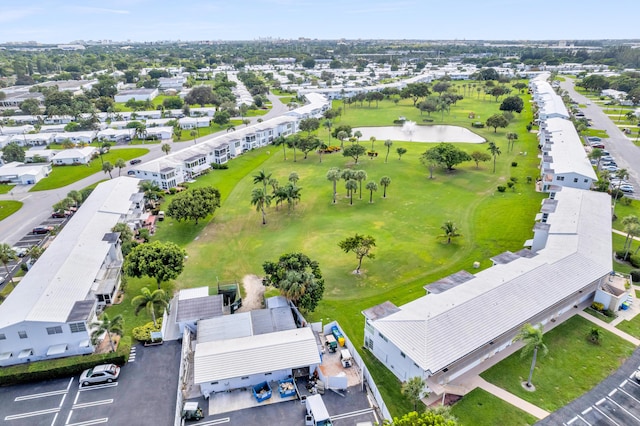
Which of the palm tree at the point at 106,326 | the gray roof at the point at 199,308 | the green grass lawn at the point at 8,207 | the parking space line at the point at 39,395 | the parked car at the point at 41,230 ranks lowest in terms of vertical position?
the parking space line at the point at 39,395

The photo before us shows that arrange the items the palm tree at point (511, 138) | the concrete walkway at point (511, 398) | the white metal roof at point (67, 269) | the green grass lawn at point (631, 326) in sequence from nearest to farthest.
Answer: the concrete walkway at point (511, 398) < the white metal roof at point (67, 269) < the green grass lawn at point (631, 326) < the palm tree at point (511, 138)

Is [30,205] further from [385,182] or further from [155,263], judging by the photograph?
[385,182]

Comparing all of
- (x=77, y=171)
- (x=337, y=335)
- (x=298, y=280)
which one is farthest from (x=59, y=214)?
(x=337, y=335)

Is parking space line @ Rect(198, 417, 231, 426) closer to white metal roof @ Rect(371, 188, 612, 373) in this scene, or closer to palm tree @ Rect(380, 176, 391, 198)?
white metal roof @ Rect(371, 188, 612, 373)

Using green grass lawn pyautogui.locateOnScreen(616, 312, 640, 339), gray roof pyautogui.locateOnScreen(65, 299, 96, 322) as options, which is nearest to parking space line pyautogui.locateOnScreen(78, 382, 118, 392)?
gray roof pyautogui.locateOnScreen(65, 299, 96, 322)

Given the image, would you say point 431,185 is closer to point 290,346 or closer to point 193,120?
point 290,346

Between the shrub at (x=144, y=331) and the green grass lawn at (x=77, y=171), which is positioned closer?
the shrub at (x=144, y=331)

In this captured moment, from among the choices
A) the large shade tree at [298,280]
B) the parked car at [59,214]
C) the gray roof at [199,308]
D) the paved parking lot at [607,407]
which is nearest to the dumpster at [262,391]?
the large shade tree at [298,280]

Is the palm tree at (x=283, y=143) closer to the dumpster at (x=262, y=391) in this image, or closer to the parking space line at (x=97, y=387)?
the parking space line at (x=97, y=387)
